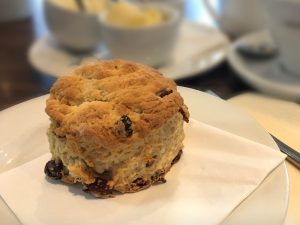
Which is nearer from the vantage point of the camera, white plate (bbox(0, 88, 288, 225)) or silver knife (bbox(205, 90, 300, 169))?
white plate (bbox(0, 88, 288, 225))

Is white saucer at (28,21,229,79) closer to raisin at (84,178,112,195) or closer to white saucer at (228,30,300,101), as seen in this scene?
white saucer at (228,30,300,101)

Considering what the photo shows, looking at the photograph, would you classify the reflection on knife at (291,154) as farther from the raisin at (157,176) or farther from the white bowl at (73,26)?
the white bowl at (73,26)

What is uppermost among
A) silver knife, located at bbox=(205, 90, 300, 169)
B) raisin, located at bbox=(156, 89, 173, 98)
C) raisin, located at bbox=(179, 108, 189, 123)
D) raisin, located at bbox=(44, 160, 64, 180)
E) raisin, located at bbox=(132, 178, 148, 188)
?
raisin, located at bbox=(156, 89, 173, 98)

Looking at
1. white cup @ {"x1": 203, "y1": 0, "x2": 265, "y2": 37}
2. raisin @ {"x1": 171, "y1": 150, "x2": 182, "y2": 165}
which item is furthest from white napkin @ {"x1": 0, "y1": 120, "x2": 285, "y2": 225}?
white cup @ {"x1": 203, "y1": 0, "x2": 265, "y2": 37}

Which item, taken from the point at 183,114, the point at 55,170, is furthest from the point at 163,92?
the point at 55,170

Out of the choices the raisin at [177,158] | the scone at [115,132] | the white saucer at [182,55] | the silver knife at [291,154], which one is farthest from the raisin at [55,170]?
the white saucer at [182,55]

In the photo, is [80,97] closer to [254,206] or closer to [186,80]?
[254,206]
